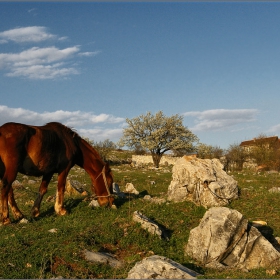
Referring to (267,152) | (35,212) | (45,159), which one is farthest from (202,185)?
(267,152)

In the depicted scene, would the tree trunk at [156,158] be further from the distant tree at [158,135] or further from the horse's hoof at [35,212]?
the horse's hoof at [35,212]

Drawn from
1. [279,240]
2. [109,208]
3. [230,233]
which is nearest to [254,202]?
[279,240]

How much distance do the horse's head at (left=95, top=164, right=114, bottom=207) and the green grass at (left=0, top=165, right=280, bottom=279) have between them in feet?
1.53

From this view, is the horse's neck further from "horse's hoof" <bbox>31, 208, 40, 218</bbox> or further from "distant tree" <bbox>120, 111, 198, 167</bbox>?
"distant tree" <bbox>120, 111, 198, 167</bbox>

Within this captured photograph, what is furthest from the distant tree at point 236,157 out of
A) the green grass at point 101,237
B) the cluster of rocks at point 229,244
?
the cluster of rocks at point 229,244

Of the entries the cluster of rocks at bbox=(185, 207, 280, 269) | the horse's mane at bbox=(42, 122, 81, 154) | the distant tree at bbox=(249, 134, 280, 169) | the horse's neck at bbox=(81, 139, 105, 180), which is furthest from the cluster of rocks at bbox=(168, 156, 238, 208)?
the distant tree at bbox=(249, 134, 280, 169)

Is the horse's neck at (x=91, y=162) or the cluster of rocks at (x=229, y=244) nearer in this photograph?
the cluster of rocks at (x=229, y=244)

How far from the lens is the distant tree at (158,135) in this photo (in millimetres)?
57031

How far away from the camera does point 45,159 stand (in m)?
12.3

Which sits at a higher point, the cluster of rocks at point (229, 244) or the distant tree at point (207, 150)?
the distant tree at point (207, 150)

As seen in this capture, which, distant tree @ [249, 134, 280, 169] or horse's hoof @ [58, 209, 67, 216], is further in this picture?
distant tree @ [249, 134, 280, 169]

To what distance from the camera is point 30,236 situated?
10.1m

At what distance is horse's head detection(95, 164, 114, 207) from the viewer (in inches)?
531

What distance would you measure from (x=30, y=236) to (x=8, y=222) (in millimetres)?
1817
